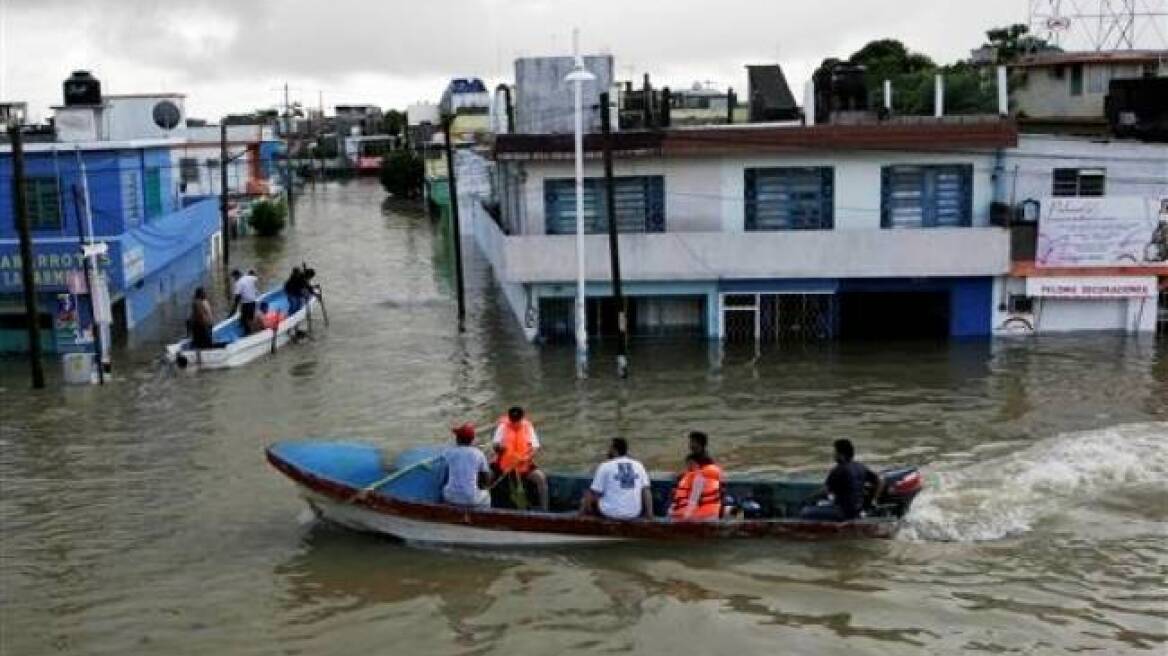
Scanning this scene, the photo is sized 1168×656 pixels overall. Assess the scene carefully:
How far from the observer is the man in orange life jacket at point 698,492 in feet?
49.5

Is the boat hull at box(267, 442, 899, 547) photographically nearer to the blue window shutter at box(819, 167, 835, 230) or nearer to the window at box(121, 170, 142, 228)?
the blue window shutter at box(819, 167, 835, 230)

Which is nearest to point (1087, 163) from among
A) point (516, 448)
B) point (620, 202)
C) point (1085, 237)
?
point (1085, 237)

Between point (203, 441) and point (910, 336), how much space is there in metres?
16.6

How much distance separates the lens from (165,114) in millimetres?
48000

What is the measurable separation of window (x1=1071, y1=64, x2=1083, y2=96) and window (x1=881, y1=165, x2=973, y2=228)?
19806mm

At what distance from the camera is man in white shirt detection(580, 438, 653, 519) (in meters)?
15.0

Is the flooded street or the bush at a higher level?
the bush

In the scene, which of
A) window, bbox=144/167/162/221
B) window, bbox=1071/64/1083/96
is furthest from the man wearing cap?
window, bbox=1071/64/1083/96

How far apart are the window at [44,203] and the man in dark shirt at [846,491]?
22.7 metres

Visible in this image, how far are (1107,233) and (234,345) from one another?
19.5 meters

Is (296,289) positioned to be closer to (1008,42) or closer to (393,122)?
(1008,42)

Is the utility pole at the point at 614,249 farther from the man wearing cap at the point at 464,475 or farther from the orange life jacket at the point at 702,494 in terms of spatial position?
the man wearing cap at the point at 464,475

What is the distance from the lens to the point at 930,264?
2911cm

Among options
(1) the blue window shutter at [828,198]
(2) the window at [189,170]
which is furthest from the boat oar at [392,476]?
(2) the window at [189,170]
